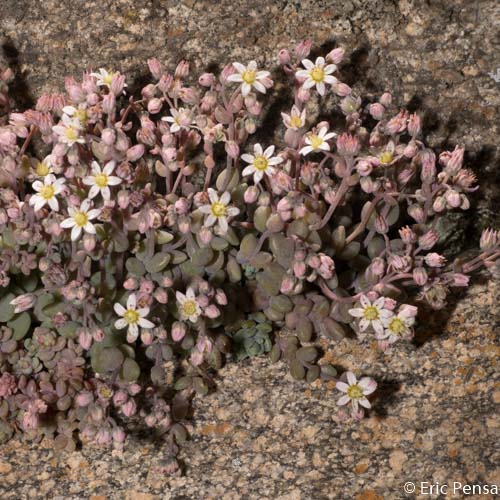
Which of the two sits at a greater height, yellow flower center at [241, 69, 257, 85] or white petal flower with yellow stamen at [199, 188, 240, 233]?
yellow flower center at [241, 69, 257, 85]

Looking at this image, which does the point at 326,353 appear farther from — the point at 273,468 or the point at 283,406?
the point at 273,468

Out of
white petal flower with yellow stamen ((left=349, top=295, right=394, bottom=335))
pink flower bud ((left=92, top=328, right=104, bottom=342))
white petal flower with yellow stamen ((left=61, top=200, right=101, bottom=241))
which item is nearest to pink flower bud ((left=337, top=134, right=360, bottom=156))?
white petal flower with yellow stamen ((left=349, top=295, right=394, bottom=335))

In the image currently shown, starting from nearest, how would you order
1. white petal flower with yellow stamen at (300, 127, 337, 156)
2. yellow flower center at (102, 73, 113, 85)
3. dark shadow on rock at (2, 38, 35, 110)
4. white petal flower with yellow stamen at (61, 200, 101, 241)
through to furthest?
white petal flower with yellow stamen at (61, 200, 101, 241), white petal flower with yellow stamen at (300, 127, 337, 156), yellow flower center at (102, 73, 113, 85), dark shadow on rock at (2, 38, 35, 110)

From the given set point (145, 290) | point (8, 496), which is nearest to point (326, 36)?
point (145, 290)

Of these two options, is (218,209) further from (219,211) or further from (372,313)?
(372,313)

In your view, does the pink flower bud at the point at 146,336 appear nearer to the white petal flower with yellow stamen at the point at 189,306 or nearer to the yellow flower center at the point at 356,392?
the white petal flower with yellow stamen at the point at 189,306

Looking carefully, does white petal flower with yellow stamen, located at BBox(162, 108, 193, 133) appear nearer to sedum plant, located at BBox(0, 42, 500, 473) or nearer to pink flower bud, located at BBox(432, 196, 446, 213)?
sedum plant, located at BBox(0, 42, 500, 473)

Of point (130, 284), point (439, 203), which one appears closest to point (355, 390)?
point (439, 203)
